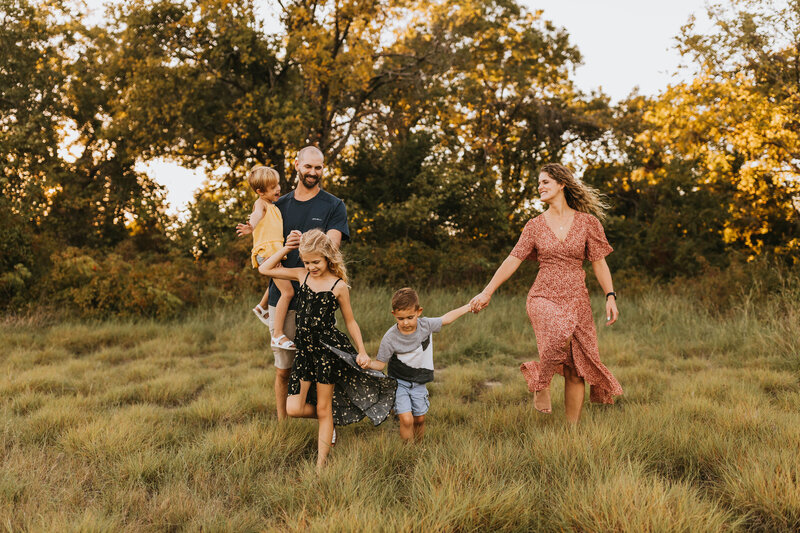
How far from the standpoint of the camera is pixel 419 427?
3.86 meters

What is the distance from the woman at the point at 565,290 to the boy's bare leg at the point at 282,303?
1.33 m

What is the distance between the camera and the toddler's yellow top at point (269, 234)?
13.1ft

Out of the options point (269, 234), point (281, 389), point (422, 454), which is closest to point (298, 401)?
point (281, 389)

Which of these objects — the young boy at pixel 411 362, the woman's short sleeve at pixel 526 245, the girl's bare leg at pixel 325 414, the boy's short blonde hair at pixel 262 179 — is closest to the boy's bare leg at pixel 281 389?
the girl's bare leg at pixel 325 414

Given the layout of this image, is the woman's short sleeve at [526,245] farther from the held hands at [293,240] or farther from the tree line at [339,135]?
the tree line at [339,135]

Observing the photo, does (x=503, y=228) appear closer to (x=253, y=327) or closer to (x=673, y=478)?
(x=253, y=327)

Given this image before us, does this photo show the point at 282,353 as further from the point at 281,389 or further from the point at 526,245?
the point at 526,245

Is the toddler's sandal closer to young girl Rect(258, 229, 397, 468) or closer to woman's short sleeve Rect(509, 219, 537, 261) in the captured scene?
young girl Rect(258, 229, 397, 468)

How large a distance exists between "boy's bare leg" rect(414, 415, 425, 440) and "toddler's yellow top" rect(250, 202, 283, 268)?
162 centimetres

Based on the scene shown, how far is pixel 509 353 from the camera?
23.3ft

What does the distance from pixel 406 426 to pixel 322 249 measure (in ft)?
4.49

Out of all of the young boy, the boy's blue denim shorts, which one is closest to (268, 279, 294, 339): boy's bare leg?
the young boy

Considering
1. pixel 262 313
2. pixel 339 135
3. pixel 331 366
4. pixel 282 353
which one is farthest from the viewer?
pixel 339 135

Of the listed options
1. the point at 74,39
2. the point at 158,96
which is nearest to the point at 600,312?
the point at 158,96
